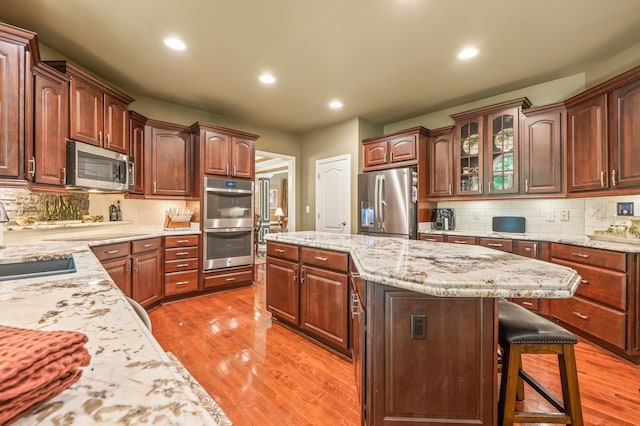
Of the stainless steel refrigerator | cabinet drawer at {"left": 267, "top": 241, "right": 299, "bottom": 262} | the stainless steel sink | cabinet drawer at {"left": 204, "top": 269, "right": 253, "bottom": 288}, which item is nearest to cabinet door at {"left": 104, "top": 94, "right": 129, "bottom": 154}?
the stainless steel sink

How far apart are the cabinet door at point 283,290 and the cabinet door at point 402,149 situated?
2.37 metres

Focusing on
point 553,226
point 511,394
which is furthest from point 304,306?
point 553,226

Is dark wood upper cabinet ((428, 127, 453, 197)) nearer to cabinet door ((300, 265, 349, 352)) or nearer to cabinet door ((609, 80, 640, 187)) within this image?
cabinet door ((609, 80, 640, 187))

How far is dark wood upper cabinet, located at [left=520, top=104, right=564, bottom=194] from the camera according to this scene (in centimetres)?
307

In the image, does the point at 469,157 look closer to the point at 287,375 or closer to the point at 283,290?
the point at 283,290

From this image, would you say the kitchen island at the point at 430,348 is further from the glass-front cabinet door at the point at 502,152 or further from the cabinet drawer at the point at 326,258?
the glass-front cabinet door at the point at 502,152

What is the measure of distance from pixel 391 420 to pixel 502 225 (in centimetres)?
304

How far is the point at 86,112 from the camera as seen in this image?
2.73 m

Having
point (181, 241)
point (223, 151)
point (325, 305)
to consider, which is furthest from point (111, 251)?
point (325, 305)

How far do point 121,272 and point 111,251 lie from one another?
0.27 m

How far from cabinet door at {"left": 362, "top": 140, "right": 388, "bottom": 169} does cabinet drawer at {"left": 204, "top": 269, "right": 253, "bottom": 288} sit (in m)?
2.44

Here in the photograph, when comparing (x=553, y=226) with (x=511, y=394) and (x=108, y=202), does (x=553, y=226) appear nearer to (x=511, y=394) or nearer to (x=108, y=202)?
(x=511, y=394)

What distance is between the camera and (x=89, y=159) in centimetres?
273

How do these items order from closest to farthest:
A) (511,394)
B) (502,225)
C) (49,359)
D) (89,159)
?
(49,359)
(511,394)
(89,159)
(502,225)
